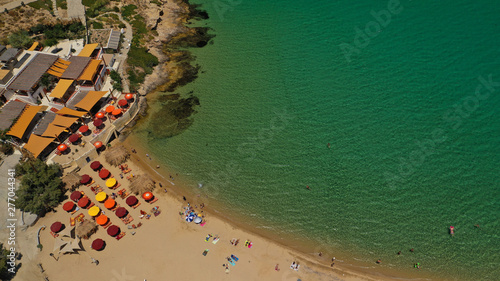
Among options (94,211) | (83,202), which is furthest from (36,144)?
(94,211)

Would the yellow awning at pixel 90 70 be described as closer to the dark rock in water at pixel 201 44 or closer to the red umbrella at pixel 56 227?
the dark rock in water at pixel 201 44

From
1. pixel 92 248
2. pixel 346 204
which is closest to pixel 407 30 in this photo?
pixel 346 204

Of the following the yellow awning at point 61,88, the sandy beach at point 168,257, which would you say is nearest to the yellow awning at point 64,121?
the yellow awning at point 61,88

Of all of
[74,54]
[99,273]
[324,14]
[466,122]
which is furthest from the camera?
[324,14]

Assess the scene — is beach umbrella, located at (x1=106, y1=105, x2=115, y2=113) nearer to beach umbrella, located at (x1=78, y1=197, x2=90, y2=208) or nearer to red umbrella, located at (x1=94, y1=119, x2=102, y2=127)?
red umbrella, located at (x1=94, y1=119, x2=102, y2=127)

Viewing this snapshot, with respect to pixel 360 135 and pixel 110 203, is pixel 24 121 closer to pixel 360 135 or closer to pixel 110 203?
pixel 110 203

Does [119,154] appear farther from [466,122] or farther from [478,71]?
[478,71]
